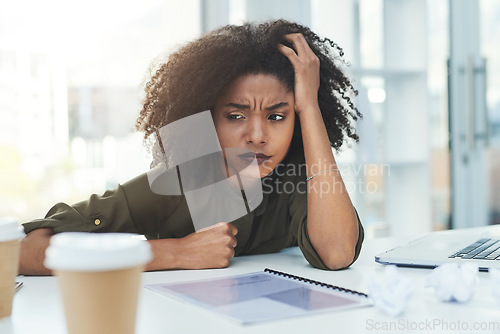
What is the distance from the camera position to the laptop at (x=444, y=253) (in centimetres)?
97

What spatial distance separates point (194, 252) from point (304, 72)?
1.48ft

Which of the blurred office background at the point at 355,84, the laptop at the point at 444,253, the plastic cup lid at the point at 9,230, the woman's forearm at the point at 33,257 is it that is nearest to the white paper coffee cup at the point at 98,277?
the plastic cup lid at the point at 9,230

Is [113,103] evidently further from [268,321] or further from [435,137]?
[268,321]

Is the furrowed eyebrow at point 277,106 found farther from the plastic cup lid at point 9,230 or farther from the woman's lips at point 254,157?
the plastic cup lid at point 9,230

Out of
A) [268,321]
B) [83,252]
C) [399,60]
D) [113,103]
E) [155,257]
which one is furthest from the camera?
[399,60]

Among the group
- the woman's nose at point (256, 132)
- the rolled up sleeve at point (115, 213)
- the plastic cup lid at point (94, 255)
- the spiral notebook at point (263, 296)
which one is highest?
the woman's nose at point (256, 132)

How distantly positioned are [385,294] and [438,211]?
2732mm

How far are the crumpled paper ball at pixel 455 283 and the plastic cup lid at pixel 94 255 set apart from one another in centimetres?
43

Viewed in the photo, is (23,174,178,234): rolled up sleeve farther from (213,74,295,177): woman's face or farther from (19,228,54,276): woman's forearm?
(213,74,295,177): woman's face

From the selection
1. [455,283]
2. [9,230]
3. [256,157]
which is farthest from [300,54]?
[9,230]

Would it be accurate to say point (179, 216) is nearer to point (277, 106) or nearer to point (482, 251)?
point (277, 106)

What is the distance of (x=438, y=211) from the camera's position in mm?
3238

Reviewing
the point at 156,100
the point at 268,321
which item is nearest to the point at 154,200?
the point at 156,100

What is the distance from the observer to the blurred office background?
238cm
